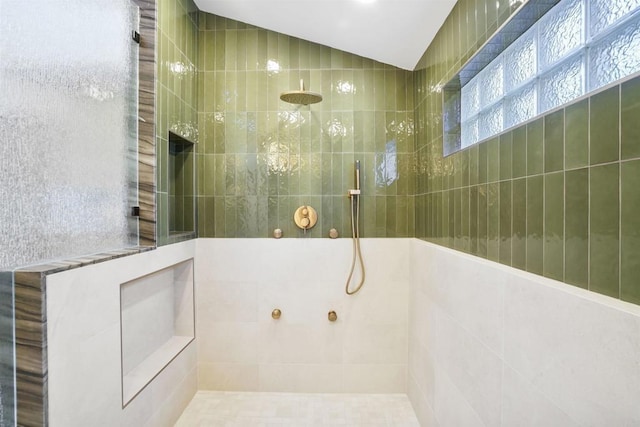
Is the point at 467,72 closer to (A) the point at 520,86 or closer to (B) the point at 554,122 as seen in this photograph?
(A) the point at 520,86

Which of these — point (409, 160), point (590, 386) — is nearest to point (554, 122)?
point (590, 386)

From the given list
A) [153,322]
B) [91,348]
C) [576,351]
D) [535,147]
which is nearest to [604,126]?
[535,147]

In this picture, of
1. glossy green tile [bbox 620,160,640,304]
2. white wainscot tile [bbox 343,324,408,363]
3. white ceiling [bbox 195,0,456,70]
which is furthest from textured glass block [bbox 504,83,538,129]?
white wainscot tile [bbox 343,324,408,363]

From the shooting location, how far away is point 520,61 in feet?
4.60

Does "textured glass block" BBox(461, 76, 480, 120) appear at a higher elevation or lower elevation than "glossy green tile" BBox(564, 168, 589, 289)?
higher

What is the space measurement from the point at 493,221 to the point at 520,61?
644 millimetres

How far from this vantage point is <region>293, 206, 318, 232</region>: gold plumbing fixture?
270 cm

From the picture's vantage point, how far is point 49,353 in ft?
4.03

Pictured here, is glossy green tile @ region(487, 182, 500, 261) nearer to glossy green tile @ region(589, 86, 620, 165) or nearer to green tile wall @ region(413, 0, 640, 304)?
green tile wall @ region(413, 0, 640, 304)

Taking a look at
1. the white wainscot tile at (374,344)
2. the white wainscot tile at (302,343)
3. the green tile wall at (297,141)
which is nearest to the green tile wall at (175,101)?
the green tile wall at (297,141)

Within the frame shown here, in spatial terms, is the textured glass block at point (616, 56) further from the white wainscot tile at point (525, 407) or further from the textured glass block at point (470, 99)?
the white wainscot tile at point (525, 407)

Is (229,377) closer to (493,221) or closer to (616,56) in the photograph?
(493,221)

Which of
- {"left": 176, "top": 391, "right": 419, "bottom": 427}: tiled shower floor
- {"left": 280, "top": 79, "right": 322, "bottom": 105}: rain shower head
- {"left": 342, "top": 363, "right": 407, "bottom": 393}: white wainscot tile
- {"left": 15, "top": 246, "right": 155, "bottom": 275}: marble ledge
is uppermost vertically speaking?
{"left": 280, "top": 79, "right": 322, "bottom": 105}: rain shower head

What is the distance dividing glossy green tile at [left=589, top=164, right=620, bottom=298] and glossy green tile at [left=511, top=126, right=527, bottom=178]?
335mm
